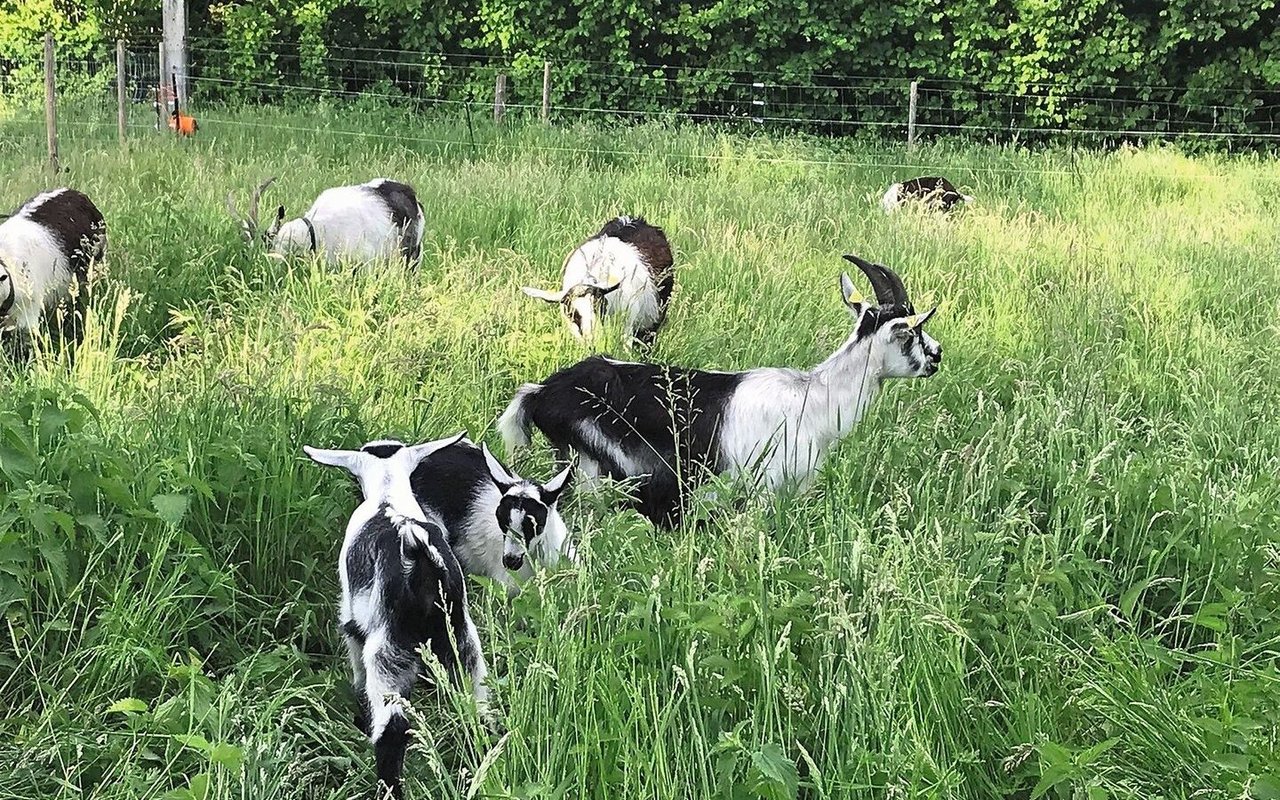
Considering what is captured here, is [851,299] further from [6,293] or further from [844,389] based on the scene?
[6,293]

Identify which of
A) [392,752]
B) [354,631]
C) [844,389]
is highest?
[844,389]

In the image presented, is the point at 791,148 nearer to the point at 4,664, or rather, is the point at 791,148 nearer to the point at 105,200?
the point at 105,200

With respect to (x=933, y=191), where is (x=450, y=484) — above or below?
below

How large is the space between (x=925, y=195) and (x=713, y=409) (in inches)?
238

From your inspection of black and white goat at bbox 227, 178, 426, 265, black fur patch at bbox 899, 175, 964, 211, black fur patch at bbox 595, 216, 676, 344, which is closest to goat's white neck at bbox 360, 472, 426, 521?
black fur patch at bbox 595, 216, 676, 344

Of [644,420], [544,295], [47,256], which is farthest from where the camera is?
[47,256]

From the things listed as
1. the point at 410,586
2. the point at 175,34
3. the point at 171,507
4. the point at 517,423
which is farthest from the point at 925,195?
the point at 175,34

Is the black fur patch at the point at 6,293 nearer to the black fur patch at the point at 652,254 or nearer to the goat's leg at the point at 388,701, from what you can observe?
the black fur patch at the point at 652,254

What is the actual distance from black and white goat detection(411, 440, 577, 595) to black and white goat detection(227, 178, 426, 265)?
115 inches

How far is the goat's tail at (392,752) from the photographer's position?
2414 millimetres

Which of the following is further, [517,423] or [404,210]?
[404,210]

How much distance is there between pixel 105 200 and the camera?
7.18 m

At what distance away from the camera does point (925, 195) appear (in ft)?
30.7

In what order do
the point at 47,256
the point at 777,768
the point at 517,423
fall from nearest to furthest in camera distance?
the point at 777,768
the point at 517,423
the point at 47,256
